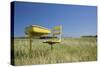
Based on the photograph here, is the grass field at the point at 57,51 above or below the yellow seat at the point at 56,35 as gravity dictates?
below

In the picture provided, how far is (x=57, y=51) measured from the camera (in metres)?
3.62

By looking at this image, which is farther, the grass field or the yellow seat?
the yellow seat

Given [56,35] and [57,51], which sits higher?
[56,35]

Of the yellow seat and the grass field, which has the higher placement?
the yellow seat

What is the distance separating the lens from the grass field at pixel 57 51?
3.37 meters

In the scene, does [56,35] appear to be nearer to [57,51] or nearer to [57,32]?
[57,32]

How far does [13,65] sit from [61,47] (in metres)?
0.81

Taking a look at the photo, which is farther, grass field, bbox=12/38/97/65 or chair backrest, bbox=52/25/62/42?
chair backrest, bbox=52/25/62/42

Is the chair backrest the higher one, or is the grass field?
the chair backrest

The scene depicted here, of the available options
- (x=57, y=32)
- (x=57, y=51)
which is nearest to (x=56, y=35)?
(x=57, y=32)

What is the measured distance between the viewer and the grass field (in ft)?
11.1

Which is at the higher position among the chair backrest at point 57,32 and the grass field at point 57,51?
the chair backrest at point 57,32

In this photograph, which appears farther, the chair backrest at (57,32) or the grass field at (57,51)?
the chair backrest at (57,32)
